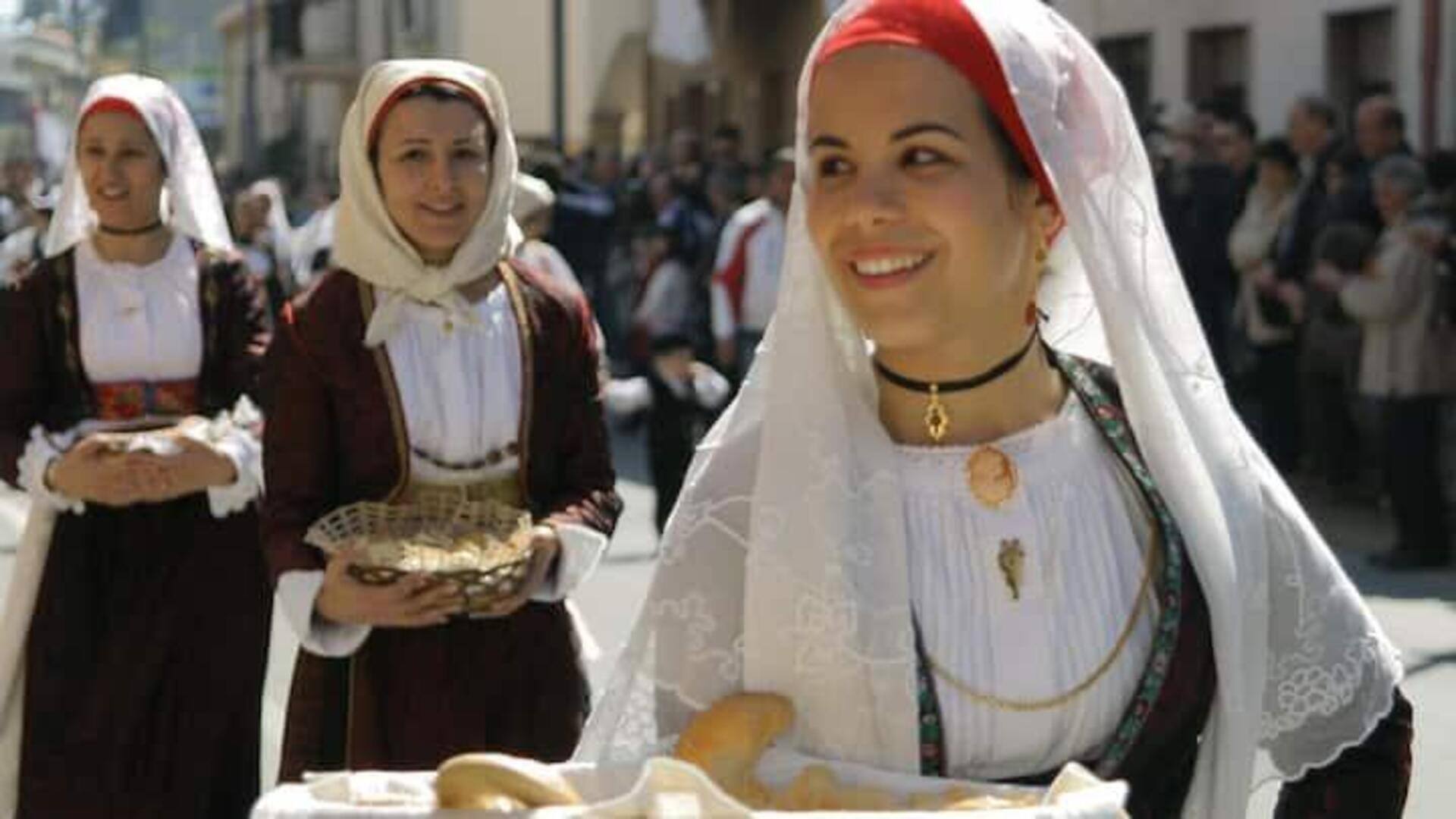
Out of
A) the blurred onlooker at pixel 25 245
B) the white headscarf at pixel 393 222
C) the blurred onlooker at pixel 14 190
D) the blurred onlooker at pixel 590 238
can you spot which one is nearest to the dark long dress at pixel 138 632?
the white headscarf at pixel 393 222

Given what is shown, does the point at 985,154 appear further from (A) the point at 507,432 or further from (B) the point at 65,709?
(B) the point at 65,709

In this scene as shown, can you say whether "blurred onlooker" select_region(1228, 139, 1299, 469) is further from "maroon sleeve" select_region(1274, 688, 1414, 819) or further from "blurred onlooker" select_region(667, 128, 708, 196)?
"maroon sleeve" select_region(1274, 688, 1414, 819)

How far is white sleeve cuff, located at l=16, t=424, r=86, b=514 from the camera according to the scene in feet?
20.5

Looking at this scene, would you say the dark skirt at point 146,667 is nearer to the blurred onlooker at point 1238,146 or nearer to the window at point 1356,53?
the blurred onlooker at point 1238,146

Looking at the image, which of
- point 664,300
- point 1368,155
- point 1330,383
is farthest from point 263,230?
point 1368,155

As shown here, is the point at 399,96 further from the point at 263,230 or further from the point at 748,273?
the point at 263,230

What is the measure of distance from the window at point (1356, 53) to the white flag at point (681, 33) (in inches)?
329

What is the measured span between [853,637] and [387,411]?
2.15 meters

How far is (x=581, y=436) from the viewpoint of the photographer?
5.31m

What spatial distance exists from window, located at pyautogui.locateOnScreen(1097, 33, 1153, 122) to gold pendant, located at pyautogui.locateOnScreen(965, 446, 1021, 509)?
1830cm

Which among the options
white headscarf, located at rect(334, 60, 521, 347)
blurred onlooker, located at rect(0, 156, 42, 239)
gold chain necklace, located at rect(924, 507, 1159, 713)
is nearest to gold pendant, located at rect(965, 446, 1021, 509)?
gold chain necklace, located at rect(924, 507, 1159, 713)

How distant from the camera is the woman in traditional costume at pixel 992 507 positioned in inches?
120

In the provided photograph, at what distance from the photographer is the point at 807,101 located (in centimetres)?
313

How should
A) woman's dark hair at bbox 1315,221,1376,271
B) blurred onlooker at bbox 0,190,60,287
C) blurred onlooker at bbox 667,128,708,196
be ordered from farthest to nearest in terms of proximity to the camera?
blurred onlooker at bbox 667,128,708,196
blurred onlooker at bbox 0,190,60,287
woman's dark hair at bbox 1315,221,1376,271
